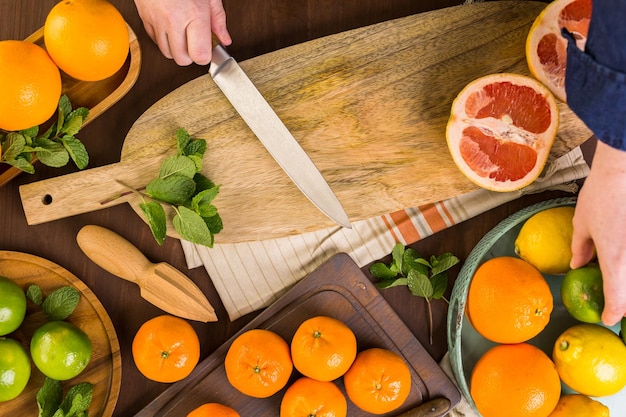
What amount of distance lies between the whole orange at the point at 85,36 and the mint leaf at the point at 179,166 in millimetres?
185

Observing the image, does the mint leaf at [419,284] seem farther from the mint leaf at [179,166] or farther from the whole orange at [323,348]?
the mint leaf at [179,166]

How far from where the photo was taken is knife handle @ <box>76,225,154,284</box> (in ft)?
3.61

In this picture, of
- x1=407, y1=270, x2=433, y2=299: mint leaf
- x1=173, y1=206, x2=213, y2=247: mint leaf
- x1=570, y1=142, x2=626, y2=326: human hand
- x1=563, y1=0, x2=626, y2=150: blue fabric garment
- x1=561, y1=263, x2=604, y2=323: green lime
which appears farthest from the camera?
x1=407, y1=270, x2=433, y2=299: mint leaf

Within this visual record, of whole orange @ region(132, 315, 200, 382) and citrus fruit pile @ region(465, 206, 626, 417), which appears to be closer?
citrus fruit pile @ region(465, 206, 626, 417)

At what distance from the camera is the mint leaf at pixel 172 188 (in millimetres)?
1033

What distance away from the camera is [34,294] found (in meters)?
1.07

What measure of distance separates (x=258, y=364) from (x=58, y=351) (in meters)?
0.32

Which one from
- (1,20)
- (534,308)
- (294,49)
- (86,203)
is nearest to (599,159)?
(534,308)

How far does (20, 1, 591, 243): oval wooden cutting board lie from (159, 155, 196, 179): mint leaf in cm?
6

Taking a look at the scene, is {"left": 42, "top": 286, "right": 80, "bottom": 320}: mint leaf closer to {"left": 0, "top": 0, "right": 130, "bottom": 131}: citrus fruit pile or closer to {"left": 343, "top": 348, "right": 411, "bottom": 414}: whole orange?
{"left": 0, "top": 0, "right": 130, "bottom": 131}: citrus fruit pile

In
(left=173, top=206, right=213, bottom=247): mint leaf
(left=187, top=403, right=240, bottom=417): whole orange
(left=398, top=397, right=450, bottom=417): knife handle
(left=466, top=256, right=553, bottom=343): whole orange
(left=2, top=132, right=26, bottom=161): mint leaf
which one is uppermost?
(left=2, top=132, right=26, bottom=161): mint leaf

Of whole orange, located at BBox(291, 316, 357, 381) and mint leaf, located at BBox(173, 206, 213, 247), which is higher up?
mint leaf, located at BBox(173, 206, 213, 247)

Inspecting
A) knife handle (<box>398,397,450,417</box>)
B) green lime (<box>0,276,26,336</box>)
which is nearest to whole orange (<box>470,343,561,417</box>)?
knife handle (<box>398,397,450,417</box>)

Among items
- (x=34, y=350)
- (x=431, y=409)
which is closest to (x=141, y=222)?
(x=34, y=350)
